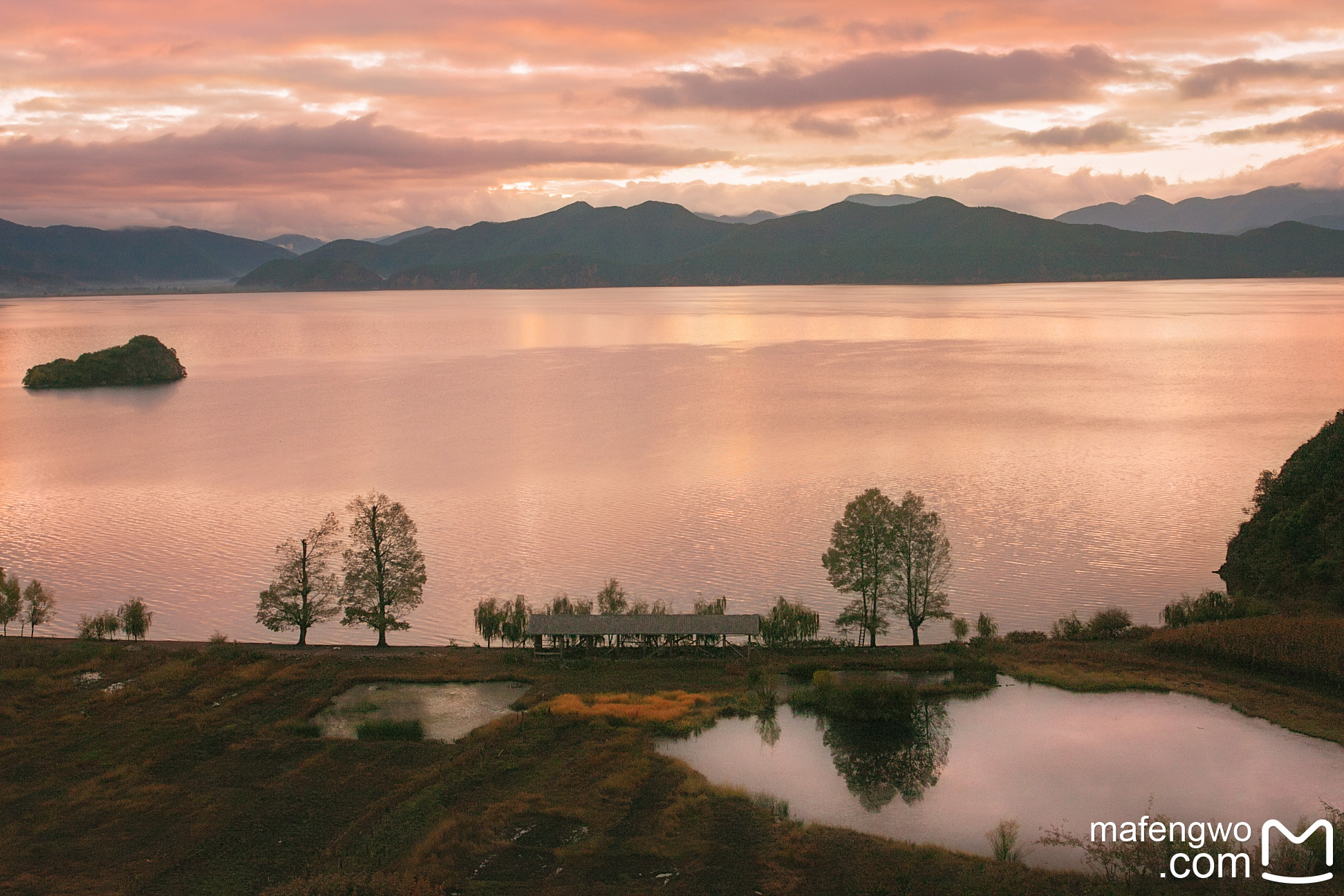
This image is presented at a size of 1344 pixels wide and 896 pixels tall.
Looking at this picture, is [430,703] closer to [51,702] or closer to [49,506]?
[51,702]

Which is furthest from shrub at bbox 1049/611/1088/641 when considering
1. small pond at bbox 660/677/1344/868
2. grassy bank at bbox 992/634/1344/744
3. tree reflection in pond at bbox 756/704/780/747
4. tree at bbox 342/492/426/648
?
tree at bbox 342/492/426/648

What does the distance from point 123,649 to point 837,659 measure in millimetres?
25485

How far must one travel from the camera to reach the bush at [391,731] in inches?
1057

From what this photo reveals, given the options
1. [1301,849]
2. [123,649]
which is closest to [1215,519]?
[1301,849]

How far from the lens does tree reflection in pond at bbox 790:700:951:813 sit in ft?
79.4

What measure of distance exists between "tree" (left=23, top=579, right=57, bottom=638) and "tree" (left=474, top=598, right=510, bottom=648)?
18118 millimetres

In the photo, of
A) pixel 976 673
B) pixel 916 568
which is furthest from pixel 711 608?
pixel 976 673

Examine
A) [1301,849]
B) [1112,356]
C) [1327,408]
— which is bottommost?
[1301,849]

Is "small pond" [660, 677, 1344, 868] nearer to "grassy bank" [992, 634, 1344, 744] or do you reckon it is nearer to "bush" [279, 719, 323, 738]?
"grassy bank" [992, 634, 1344, 744]

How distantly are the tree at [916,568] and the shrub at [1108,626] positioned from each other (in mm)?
5098

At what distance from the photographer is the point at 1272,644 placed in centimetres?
3098

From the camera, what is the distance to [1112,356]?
126m

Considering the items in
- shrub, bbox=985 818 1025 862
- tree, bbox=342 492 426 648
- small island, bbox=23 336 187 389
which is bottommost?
shrub, bbox=985 818 1025 862

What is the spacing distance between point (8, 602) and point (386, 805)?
25607 mm
